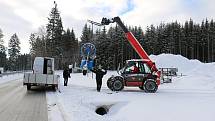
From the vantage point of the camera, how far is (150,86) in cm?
2292

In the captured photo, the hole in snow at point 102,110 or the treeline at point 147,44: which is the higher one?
the treeline at point 147,44

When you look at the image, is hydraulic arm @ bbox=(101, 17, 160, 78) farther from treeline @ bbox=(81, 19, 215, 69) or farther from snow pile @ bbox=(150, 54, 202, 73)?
treeline @ bbox=(81, 19, 215, 69)

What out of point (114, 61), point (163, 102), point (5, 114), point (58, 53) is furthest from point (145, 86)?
point (114, 61)

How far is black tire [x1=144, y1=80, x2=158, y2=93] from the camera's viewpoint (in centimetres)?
2284

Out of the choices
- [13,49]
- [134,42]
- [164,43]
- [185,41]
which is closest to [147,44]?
[164,43]

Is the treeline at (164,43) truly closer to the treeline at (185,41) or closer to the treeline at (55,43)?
the treeline at (185,41)

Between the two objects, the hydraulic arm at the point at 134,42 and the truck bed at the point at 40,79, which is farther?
the truck bed at the point at 40,79

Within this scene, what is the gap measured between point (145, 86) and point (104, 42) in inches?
2958

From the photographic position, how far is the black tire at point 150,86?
2284 centimetres

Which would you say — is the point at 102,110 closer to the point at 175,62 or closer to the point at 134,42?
the point at 134,42

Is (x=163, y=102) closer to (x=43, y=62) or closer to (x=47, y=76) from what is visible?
(x=47, y=76)

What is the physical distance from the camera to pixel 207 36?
101 metres

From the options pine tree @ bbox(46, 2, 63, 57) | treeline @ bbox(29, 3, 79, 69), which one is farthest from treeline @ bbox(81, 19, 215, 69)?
pine tree @ bbox(46, 2, 63, 57)

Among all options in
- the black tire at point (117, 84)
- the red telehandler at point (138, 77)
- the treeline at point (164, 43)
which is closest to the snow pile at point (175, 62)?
the treeline at point (164, 43)
